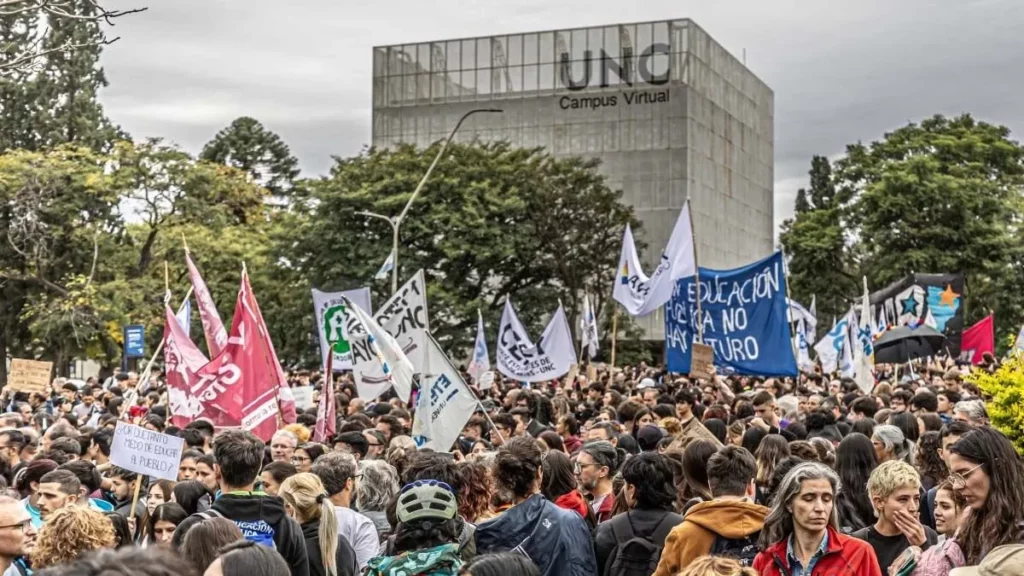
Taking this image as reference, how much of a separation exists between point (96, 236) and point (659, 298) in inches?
1288

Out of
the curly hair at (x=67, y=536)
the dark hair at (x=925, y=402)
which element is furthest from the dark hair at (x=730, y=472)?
the dark hair at (x=925, y=402)

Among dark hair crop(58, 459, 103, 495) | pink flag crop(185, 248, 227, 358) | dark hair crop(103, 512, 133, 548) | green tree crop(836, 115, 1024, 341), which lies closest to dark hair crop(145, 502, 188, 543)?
dark hair crop(103, 512, 133, 548)

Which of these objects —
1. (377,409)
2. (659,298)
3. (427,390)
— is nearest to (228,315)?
(659,298)

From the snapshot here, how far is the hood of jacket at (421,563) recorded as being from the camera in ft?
18.0

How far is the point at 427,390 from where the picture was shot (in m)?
12.1

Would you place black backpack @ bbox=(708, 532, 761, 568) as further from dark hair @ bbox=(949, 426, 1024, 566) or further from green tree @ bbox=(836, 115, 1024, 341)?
green tree @ bbox=(836, 115, 1024, 341)

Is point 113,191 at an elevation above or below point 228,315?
above

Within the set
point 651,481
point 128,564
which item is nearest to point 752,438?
point 651,481

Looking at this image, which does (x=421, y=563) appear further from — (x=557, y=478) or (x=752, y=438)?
(x=752, y=438)

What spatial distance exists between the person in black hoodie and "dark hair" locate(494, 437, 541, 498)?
1086mm

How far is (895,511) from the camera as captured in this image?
6.30 meters

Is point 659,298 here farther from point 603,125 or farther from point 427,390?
point 603,125

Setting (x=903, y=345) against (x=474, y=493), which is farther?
(x=903, y=345)

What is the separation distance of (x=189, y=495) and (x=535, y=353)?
16.9m
